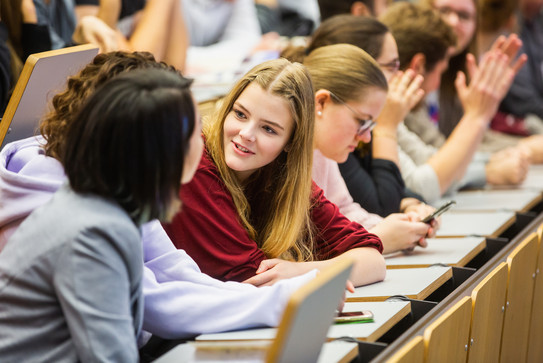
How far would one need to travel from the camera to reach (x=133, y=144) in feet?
4.02

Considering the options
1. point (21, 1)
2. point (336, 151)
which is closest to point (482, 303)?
point (336, 151)

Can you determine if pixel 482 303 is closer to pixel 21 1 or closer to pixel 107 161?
pixel 107 161

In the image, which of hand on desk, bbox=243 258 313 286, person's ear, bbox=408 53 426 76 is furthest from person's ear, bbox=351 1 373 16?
hand on desk, bbox=243 258 313 286

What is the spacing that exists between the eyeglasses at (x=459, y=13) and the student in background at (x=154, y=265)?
8.22 ft

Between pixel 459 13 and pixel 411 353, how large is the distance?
2.72m

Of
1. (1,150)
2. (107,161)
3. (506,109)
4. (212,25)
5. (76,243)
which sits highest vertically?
(107,161)

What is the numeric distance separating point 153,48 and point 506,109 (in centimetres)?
248

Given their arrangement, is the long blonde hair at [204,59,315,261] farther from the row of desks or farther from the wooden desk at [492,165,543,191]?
the wooden desk at [492,165,543,191]

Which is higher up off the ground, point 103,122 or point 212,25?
point 103,122

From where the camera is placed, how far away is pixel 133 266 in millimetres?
1274

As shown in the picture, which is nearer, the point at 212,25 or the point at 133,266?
the point at 133,266

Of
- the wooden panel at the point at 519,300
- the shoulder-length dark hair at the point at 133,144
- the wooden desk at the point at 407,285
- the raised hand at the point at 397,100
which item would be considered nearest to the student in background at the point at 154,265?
the shoulder-length dark hair at the point at 133,144

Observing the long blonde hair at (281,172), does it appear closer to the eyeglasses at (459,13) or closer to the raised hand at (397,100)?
the raised hand at (397,100)

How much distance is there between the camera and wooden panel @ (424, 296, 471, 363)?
1.57 m
